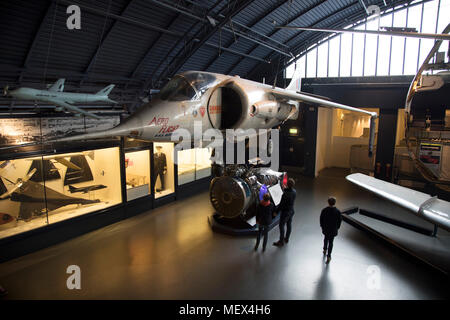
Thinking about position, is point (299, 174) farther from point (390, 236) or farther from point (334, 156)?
point (390, 236)

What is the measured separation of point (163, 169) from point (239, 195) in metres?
4.09

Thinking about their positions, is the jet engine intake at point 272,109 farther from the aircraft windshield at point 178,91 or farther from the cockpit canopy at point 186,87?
the aircraft windshield at point 178,91

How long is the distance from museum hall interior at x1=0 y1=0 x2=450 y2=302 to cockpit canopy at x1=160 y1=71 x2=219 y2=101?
0.03m

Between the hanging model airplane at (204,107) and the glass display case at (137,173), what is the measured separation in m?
4.08

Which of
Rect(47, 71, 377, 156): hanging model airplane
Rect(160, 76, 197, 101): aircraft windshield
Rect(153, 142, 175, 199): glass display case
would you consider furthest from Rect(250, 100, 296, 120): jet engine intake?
Rect(153, 142, 175, 199): glass display case

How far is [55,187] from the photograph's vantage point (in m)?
7.60

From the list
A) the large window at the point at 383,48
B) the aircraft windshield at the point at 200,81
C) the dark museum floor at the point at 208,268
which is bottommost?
the dark museum floor at the point at 208,268

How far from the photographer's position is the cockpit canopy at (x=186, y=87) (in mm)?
5513

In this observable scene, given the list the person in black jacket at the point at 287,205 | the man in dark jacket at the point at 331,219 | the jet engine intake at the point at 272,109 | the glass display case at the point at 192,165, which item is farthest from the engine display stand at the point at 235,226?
the glass display case at the point at 192,165

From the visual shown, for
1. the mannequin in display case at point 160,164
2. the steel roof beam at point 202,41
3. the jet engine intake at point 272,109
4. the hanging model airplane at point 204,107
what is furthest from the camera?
the steel roof beam at point 202,41

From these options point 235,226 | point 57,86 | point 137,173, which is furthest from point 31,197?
point 235,226

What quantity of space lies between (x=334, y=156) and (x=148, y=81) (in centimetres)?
1115

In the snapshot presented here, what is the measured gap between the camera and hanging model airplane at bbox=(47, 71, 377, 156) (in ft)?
16.9

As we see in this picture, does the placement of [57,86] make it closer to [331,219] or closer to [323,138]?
[331,219]
